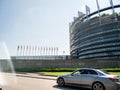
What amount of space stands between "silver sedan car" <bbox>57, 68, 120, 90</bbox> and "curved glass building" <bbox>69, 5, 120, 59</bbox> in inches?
3137

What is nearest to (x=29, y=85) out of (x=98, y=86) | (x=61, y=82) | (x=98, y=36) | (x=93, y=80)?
(x=61, y=82)

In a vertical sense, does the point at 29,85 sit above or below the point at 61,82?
below

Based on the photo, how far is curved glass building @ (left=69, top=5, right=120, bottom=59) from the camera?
9206cm

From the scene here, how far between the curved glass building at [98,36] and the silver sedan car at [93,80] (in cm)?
7968

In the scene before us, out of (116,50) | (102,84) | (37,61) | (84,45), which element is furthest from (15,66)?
(84,45)

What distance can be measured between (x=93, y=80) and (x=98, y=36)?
8880 cm

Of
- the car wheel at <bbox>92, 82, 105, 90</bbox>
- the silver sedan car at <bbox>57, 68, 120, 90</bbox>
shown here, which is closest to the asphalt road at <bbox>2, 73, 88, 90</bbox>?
the silver sedan car at <bbox>57, 68, 120, 90</bbox>

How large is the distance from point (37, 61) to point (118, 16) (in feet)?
200

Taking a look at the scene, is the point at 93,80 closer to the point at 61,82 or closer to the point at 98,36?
the point at 61,82

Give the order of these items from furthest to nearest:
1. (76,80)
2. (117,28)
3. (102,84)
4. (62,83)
Result: (117,28)
(62,83)
(76,80)
(102,84)

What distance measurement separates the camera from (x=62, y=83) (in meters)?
15.0

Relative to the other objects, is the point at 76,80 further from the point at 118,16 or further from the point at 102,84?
the point at 118,16

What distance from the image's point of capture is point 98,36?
99.6 m

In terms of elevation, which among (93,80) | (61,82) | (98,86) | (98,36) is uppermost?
(98,36)
